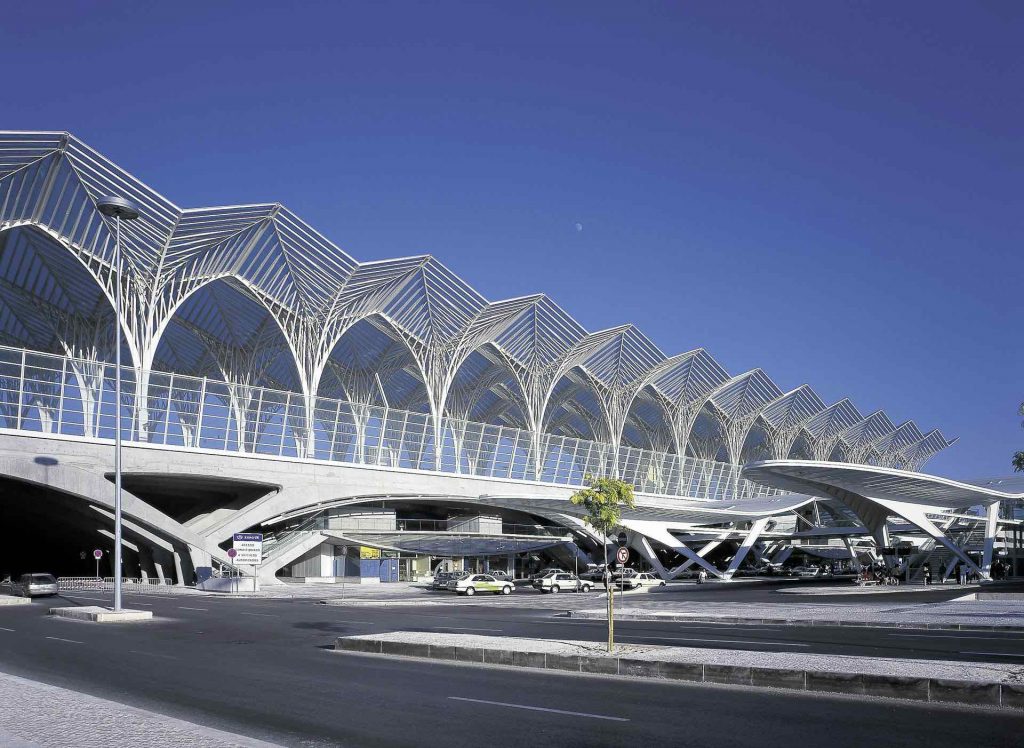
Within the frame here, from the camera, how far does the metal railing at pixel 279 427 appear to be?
52.6 metres

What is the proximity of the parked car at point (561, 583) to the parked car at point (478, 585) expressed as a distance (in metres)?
3.43

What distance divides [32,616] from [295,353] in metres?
33.9

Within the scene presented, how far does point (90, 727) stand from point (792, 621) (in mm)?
20657

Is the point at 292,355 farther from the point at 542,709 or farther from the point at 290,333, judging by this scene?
the point at 542,709

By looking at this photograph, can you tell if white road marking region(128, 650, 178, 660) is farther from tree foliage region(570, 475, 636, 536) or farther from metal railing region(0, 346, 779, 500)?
metal railing region(0, 346, 779, 500)

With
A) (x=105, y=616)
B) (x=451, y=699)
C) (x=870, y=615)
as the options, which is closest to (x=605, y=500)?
(x=451, y=699)

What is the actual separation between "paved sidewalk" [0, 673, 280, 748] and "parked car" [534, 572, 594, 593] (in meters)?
47.8

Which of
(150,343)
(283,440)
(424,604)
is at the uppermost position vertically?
(150,343)

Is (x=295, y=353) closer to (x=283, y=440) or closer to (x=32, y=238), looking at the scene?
(x=283, y=440)

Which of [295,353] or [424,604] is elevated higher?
[295,353]

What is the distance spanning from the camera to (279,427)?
60812 mm

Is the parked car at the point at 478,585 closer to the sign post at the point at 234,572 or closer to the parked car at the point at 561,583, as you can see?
the parked car at the point at 561,583

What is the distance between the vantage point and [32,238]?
54.2 m

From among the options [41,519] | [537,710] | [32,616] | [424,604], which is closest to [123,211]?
[32,616]
